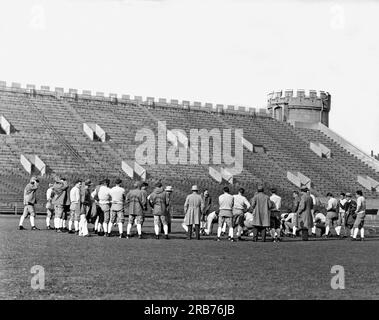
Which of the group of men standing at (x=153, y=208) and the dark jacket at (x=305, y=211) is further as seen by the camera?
the dark jacket at (x=305, y=211)

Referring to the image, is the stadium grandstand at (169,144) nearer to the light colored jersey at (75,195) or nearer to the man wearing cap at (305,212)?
the light colored jersey at (75,195)

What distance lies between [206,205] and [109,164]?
27.7 m

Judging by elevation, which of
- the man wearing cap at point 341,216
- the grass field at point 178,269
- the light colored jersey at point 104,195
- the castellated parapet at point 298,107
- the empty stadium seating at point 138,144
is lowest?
the grass field at point 178,269

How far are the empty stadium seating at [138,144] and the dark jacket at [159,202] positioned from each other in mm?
19620

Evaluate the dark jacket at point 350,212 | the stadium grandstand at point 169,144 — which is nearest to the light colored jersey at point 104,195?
the dark jacket at point 350,212

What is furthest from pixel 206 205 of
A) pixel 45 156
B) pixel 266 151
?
pixel 266 151

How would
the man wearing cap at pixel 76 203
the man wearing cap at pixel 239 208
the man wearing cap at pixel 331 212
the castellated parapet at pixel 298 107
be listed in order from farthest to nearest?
the castellated parapet at pixel 298 107 < the man wearing cap at pixel 331 212 < the man wearing cap at pixel 239 208 < the man wearing cap at pixel 76 203

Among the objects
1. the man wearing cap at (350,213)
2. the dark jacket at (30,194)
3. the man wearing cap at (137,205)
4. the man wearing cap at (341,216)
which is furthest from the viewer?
the man wearing cap at (341,216)

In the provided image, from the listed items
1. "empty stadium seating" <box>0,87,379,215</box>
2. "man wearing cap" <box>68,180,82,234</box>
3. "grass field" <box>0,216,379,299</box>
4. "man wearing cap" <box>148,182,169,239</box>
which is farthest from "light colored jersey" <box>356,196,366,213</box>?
"empty stadium seating" <box>0,87,379,215</box>

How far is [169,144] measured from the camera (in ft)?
188

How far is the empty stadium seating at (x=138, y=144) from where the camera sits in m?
48.9

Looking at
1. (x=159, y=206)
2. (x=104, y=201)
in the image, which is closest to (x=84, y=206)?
(x=104, y=201)

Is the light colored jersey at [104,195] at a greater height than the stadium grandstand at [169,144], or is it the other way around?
the stadium grandstand at [169,144]

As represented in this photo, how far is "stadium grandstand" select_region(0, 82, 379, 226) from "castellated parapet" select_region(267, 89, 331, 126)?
101 mm
